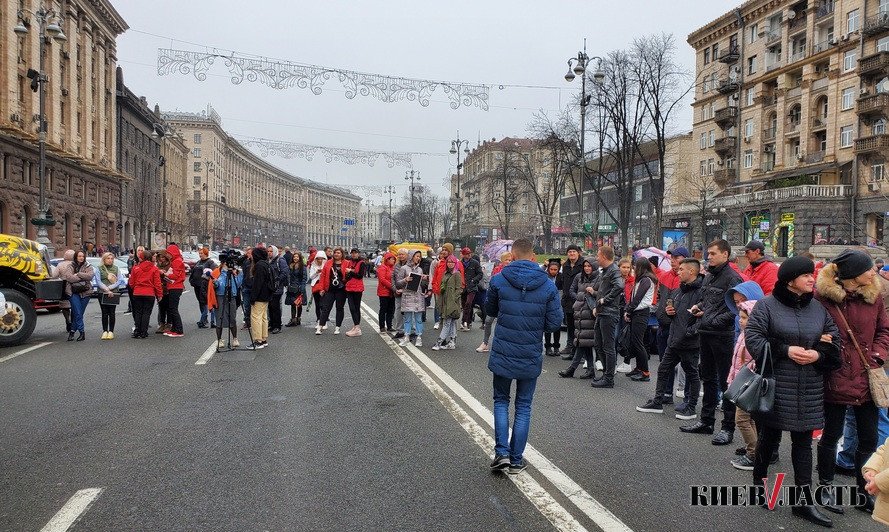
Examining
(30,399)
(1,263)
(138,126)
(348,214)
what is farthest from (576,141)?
(348,214)

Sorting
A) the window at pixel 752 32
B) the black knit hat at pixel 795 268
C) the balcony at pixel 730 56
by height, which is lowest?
the black knit hat at pixel 795 268

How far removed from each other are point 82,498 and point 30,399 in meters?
3.96

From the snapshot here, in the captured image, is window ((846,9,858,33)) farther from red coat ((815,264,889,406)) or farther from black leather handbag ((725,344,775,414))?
black leather handbag ((725,344,775,414))

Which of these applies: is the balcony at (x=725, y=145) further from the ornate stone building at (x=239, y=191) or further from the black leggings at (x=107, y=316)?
the ornate stone building at (x=239, y=191)

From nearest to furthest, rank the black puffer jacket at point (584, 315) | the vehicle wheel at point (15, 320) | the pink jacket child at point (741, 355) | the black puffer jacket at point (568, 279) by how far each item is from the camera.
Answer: the pink jacket child at point (741, 355)
the black puffer jacket at point (584, 315)
the black puffer jacket at point (568, 279)
the vehicle wheel at point (15, 320)

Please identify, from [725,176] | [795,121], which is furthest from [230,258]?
[725,176]

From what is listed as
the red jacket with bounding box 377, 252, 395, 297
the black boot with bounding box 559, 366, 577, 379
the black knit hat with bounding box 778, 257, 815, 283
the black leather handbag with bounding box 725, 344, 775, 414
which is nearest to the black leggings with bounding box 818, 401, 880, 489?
the black leather handbag with bounding box 725, 344, 775, 414

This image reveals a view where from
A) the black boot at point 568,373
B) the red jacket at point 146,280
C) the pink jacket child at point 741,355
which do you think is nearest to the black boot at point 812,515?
the pink jacket child at point 741,355

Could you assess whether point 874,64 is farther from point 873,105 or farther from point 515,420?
point 515,420

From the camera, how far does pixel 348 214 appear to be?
121812 millimetres

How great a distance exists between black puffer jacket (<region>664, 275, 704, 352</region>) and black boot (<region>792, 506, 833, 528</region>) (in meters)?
2.59

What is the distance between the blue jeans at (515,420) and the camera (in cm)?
520

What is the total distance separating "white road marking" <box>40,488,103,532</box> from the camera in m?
4.05

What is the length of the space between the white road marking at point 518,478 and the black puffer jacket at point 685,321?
2.35 meters
